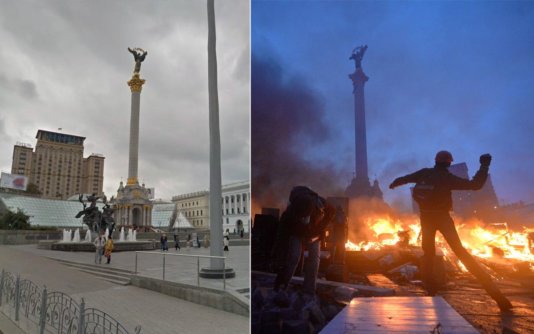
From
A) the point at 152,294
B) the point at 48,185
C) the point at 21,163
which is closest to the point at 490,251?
the point at 152,294

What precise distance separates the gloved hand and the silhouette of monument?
699 mm

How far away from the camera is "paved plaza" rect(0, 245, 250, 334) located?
15.0 feet

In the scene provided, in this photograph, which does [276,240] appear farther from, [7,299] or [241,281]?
[7,299]

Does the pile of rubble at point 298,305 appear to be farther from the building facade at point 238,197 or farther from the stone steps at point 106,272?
the stone steps at point 106,272

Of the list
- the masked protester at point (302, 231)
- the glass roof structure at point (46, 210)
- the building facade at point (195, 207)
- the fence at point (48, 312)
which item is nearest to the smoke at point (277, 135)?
the masked protester at point (302, 231)

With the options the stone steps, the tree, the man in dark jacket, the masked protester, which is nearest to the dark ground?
the man in dark jacket

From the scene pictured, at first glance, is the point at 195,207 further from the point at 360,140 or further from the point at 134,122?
the point at 360,140

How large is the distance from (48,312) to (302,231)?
3.21 meters

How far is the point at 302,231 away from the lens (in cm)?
271

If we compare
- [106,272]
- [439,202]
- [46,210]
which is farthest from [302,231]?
[46,210]

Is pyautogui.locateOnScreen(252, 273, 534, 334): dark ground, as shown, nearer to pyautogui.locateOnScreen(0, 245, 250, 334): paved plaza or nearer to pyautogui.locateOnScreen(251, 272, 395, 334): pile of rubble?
pyautogui.locateOnScreen(251, 272, 395, 334): pile of rubble

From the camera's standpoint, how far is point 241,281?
19.0ft

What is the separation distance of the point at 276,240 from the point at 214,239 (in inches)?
138

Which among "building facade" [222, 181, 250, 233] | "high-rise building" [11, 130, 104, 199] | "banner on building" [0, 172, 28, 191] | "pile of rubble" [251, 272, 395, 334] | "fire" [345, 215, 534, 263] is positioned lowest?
"pile of rubble" [251, 272, 395, 334]
